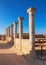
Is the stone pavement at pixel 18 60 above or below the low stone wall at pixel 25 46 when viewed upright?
below

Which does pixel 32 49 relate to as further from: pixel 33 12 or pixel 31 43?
pixel 33 12

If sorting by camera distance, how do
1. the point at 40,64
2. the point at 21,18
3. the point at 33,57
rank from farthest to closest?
the point at 21,18 < the point at 33,57 < the point at 40,64

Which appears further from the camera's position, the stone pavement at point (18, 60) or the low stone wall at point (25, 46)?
the low stone wall at point (25, 46)

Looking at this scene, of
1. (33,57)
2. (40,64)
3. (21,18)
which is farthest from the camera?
(21,18)

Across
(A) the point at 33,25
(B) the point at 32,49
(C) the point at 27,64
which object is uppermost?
(A) the point at 33,25

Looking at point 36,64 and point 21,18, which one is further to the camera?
point 21,18

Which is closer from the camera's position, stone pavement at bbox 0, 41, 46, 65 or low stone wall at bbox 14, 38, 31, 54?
stone pavement at bbox 0, 41, 46, 65

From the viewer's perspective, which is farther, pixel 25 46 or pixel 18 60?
pixel 25 46

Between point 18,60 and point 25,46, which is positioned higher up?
point 25,46

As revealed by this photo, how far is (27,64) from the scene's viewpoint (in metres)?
8.73

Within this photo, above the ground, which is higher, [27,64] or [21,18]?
[21,18]

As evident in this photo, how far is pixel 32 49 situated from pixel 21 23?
6.11m

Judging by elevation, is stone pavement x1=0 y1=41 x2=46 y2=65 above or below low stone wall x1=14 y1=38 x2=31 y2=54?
below

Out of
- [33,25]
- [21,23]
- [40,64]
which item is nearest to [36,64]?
[40,64]
